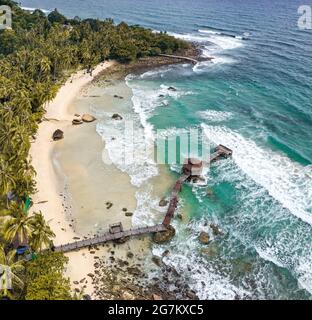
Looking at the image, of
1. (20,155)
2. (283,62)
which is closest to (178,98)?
(283,62)

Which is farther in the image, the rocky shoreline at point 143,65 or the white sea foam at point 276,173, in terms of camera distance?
the rocky shoreline at point 143,65

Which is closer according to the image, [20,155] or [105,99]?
[20,155]

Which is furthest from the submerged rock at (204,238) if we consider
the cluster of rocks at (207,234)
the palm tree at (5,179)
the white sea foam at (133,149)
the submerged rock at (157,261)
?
the palm tree at (5,179)

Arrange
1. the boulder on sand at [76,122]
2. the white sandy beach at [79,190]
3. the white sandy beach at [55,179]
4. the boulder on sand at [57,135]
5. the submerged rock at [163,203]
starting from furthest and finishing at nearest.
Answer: the boulder on sand at [76,122], the boulder on sand at [57,135], the submerged rock at [163,203], the white sandy beach at [79,190], the white sandy beach at [55,179]

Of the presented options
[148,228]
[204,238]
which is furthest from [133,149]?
[204,238]

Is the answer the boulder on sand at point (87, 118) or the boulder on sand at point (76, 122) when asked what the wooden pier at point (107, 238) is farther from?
the boulder on sand at point (87, 118)

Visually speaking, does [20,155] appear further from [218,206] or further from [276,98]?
[276,98]

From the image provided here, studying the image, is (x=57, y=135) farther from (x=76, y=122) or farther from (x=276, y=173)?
(x=276, y=173)
